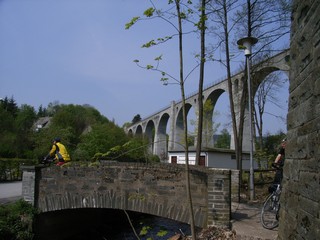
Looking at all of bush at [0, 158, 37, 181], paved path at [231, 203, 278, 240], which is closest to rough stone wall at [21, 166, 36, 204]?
paved path at [231, 203, 278, 240]

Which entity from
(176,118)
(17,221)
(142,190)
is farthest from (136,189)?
(176,118)

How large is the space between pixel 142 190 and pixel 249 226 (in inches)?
95.8

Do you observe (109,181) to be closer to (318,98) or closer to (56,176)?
(56,176)

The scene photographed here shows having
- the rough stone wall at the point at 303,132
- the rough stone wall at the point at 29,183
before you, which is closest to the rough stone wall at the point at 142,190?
the rough stone wall at the point at 29,183

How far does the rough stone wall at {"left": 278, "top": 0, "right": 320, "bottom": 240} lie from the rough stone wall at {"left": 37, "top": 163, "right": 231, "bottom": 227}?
8.70 ft

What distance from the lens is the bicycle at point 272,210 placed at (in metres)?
5.63

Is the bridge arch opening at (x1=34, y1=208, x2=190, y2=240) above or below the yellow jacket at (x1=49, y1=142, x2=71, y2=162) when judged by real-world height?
below

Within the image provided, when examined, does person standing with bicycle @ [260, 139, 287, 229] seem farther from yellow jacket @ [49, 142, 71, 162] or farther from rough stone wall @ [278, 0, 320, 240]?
yellow jacket @ [49, 142, 71, 162]

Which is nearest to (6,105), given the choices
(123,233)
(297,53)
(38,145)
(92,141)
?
(38,145)

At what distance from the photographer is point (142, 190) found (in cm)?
708

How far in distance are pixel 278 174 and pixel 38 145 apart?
29205 millimetres

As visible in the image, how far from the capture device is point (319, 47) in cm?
243

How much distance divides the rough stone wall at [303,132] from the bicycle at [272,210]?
7.94ft

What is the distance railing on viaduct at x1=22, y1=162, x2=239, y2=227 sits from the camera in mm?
6012
